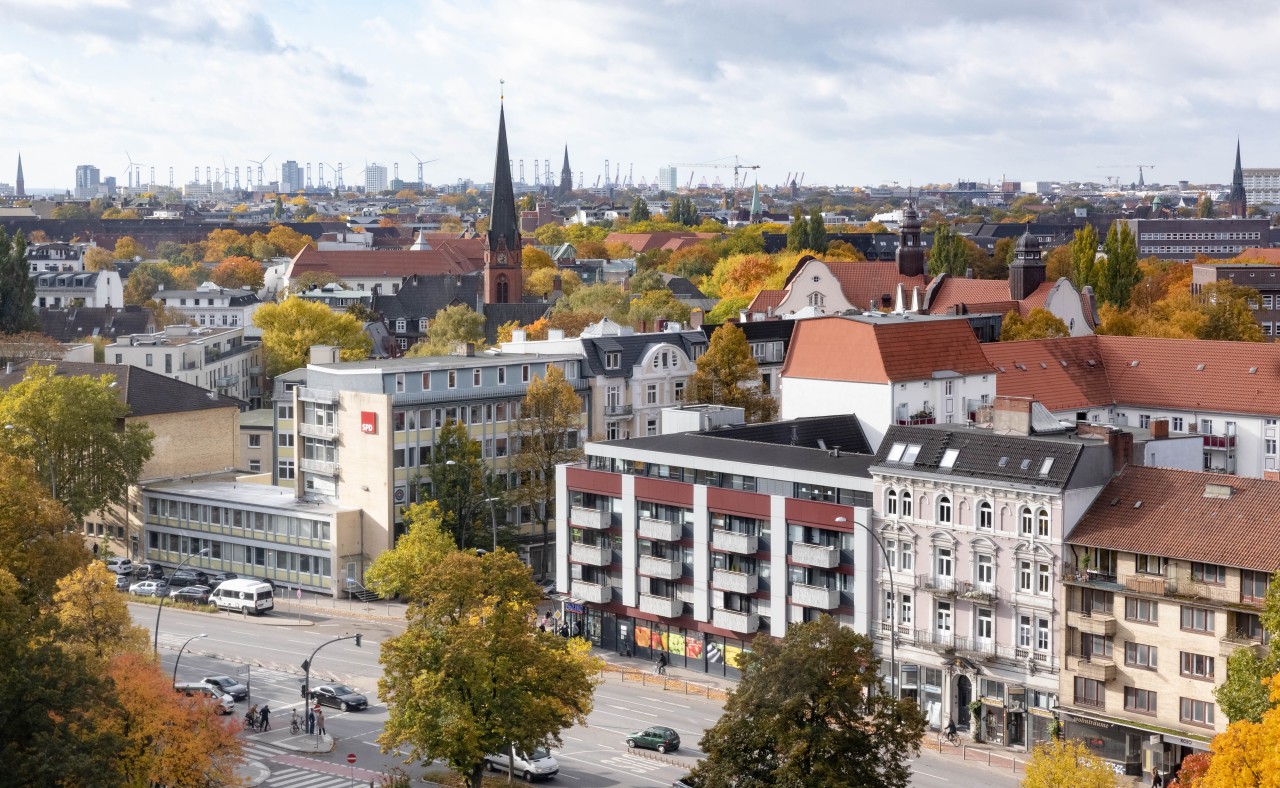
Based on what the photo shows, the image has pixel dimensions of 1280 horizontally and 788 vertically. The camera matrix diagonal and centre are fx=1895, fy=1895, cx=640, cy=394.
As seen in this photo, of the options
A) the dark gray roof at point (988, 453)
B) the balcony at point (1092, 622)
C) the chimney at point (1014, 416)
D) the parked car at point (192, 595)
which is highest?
the chimney at point (1014, 416)

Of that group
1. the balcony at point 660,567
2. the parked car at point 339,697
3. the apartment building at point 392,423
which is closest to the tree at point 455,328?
the apartment building at point 392,423

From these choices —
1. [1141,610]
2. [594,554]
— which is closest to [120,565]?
[594,554]

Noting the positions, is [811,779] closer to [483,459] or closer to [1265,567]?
[1265,567]

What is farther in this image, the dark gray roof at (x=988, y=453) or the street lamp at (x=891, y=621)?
the street lamp at (x=891, y=621)

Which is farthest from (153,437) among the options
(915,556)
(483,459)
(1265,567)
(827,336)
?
(1265,567)

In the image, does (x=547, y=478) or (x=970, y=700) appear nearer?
(x=970, y=700)

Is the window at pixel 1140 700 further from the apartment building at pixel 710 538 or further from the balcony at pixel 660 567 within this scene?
the balcony at pixel 660 567
